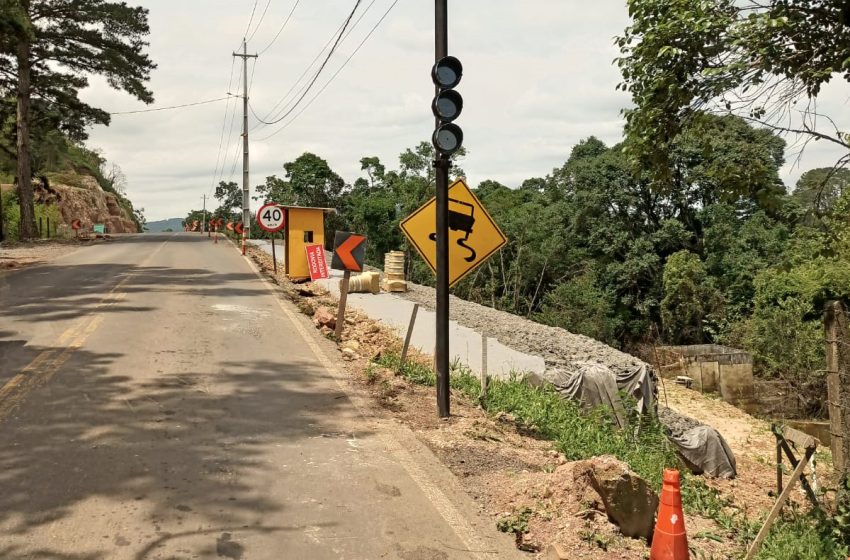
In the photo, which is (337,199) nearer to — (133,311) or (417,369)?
(133,311)

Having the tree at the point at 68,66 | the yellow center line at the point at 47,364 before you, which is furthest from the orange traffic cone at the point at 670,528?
the tree at the point at 68,66

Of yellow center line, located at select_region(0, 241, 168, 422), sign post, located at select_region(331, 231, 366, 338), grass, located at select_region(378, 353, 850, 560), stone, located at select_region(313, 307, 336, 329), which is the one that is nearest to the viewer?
grass, located at select_region(378, 353, 850, 560)

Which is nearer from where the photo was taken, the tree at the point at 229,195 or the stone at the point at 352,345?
the stone at the point at 352,345

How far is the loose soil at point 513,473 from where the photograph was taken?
4.73 meters

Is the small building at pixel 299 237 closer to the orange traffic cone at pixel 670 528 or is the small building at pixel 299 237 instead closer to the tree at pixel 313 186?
the orange traffic cone at pixel 670 528

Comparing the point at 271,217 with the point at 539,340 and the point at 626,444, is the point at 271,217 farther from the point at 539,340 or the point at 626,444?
the point at 626,444

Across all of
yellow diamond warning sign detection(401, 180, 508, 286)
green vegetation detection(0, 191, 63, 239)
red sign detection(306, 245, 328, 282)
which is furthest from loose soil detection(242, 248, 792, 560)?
green vegetation detection(0, 191, 63, 239)

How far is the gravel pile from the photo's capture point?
1417 cm

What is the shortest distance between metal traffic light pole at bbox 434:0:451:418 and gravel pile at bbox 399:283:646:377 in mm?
4577

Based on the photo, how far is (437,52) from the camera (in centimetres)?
749

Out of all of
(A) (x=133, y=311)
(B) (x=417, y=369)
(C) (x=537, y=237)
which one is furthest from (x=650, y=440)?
(C) (x=537, y=237)

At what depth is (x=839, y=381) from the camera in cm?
585

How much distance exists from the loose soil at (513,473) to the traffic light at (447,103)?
116 inches

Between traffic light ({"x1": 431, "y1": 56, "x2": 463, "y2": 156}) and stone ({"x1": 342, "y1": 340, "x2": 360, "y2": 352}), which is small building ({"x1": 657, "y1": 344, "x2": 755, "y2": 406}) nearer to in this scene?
stone ({"x1": 342, "y1": 340, "x2": 360, "y2": 352})
